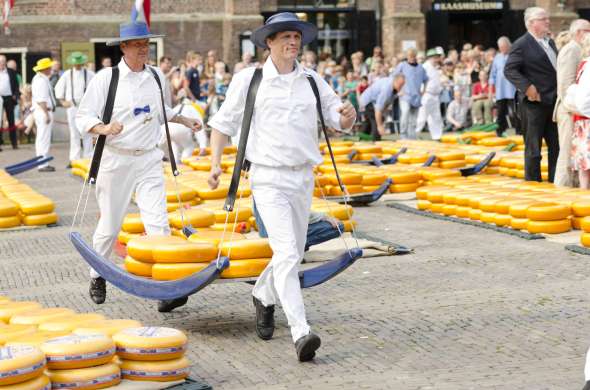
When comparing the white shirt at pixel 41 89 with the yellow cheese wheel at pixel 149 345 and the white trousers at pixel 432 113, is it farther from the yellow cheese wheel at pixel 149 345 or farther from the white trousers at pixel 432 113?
the yellow cheese wheel at pixel 149 345

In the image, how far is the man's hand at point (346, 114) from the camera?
8211 millimetres

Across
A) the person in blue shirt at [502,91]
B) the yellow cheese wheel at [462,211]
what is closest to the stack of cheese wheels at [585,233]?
the yellow cheese wheel at [462,211]

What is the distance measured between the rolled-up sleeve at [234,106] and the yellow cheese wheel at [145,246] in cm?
97

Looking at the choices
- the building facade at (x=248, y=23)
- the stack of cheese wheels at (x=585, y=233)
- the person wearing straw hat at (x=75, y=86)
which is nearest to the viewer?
the stack of cheese wheels at (x=585, y=233)

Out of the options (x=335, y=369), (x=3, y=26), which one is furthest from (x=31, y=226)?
(x=3, y=26)

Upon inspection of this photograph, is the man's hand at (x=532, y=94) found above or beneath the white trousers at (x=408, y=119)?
above

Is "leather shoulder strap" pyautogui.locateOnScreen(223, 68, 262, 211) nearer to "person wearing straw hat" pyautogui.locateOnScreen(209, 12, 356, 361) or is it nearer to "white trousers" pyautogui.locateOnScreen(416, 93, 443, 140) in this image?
"person wearing straw hat" pyautogui.locateOnScreen(209, 12, 356, 361)

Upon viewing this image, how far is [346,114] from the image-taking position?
823cm

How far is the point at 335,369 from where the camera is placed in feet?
24.1

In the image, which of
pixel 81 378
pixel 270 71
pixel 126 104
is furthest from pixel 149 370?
pixel 126 104

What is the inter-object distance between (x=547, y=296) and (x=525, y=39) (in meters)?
6.96

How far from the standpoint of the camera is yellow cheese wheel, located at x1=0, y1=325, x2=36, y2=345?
22.6 ft

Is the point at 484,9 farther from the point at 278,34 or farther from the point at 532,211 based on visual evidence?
the point at 278,34

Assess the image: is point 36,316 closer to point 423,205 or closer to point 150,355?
point 150,355
